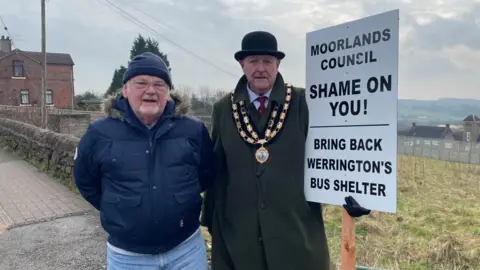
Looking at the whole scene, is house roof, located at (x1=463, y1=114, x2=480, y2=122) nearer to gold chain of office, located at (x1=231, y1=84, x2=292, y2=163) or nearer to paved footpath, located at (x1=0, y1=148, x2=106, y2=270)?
paved footpath, located at (x1=0, y1=148, x2=106, y2=270)

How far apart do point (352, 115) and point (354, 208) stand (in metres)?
0.49

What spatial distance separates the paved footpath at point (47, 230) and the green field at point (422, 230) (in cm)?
270

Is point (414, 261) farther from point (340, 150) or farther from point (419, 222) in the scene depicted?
point (340, 150)

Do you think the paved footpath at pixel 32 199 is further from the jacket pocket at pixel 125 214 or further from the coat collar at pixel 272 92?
the coat collar at pixel 272 92

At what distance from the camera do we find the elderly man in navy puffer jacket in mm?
2404

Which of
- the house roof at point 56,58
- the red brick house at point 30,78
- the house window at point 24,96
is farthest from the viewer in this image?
the house roof at point 56,58

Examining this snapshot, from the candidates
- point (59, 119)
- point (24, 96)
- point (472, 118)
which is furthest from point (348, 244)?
point (24, 96)

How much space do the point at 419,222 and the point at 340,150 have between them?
20.1 ft

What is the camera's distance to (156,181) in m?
2.41

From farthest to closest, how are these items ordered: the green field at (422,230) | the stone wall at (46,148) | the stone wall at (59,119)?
the stone wall at (59,119) → the stone wall at (46,148) → the green field at (422,230)

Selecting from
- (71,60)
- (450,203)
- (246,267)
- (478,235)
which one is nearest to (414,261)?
(478,235)

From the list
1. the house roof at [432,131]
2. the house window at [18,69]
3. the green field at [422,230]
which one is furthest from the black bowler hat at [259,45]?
the house window at [18,69]

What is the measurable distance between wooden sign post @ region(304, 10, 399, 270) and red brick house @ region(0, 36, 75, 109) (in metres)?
46.9

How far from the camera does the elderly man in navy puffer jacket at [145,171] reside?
94.7 inches
